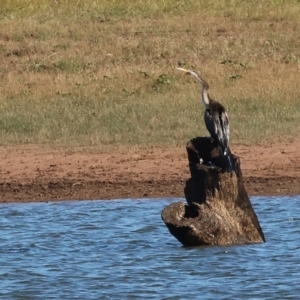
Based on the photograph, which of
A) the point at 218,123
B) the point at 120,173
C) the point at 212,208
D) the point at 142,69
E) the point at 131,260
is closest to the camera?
the point at 212,208

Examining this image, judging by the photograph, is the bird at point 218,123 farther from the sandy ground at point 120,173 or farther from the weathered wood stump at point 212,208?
the sandy ground at point 120,173

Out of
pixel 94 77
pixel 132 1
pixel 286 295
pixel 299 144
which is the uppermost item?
pixel 132 1

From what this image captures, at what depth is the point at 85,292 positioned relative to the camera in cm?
768

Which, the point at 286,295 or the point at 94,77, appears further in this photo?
the point at 94,77

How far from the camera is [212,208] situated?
26.2ft

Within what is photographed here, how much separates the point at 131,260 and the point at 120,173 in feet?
9.32

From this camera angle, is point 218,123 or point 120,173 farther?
point 120,173

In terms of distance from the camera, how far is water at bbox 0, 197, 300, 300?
7730mm

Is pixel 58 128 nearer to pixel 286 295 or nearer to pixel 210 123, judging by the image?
pixel 210 123

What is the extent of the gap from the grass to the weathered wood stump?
12.9 feet

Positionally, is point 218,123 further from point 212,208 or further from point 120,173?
point 120,173

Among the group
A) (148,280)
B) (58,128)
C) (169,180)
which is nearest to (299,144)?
(169,180)

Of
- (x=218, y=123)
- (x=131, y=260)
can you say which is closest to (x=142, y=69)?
(x=218, y=123)

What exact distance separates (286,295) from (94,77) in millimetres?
8332
